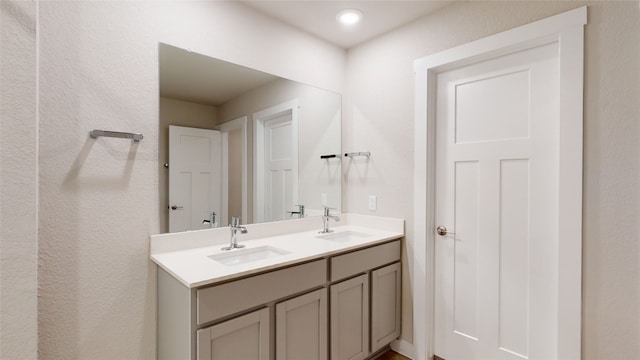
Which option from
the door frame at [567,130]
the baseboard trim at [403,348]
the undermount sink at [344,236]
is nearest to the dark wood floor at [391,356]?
the baseboard trim at [403,348]

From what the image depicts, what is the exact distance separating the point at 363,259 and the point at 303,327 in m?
0.57

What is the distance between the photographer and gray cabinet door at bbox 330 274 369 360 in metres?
1.76

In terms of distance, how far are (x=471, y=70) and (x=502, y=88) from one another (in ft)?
0.78

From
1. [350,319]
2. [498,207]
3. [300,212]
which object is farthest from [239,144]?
[498,207]

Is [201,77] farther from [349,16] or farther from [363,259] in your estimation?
[363,259]

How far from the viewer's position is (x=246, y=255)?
1770 millimetres

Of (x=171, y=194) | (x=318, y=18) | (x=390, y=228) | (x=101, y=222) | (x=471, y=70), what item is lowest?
(x=390, y=228)

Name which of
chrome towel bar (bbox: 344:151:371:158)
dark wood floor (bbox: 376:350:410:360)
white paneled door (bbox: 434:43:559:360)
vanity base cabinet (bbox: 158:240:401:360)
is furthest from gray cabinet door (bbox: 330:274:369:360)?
chrome towel bar (bbox: 344:151:371:158)

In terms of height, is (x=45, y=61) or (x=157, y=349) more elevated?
(x=45, y=61)

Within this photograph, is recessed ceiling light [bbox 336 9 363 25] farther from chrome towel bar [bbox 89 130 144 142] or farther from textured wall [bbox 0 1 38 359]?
textured wall [bbox 0 1 38 359]

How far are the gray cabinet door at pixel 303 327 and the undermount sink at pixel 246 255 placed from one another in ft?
0.94

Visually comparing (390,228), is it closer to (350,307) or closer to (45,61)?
(350,307)

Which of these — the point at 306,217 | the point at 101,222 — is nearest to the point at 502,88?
the point at 306,217

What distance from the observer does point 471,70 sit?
77.4 inches
